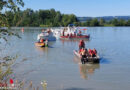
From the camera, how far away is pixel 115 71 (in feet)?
44.1

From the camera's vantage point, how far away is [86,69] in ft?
45.8

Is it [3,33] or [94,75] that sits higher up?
[3,33]

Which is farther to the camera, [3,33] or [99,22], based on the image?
[99,22]

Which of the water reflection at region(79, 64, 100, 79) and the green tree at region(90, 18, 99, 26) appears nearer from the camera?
the water reflection at region(79, 64, 100, 79)

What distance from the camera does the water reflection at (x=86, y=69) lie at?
12.7 meters

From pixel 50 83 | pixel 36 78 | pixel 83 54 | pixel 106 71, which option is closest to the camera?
pixel 50 83

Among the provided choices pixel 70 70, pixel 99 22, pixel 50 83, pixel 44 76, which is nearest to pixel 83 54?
pixel 70 70

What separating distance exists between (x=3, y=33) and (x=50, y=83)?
19.9ft

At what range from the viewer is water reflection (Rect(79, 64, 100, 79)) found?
12.7m

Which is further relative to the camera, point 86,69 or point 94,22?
point 94,22

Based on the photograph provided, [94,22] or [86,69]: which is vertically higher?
[94,22]

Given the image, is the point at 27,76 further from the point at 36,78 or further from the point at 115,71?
the point at 115,71

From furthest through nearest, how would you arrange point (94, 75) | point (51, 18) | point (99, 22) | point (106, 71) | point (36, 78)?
point (99, 22) → point (51, 18) → point (106, 71) → point (94, 75) → point (36, 78)

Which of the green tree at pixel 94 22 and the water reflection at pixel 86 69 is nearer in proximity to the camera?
the water reflection at pixel 86 69
